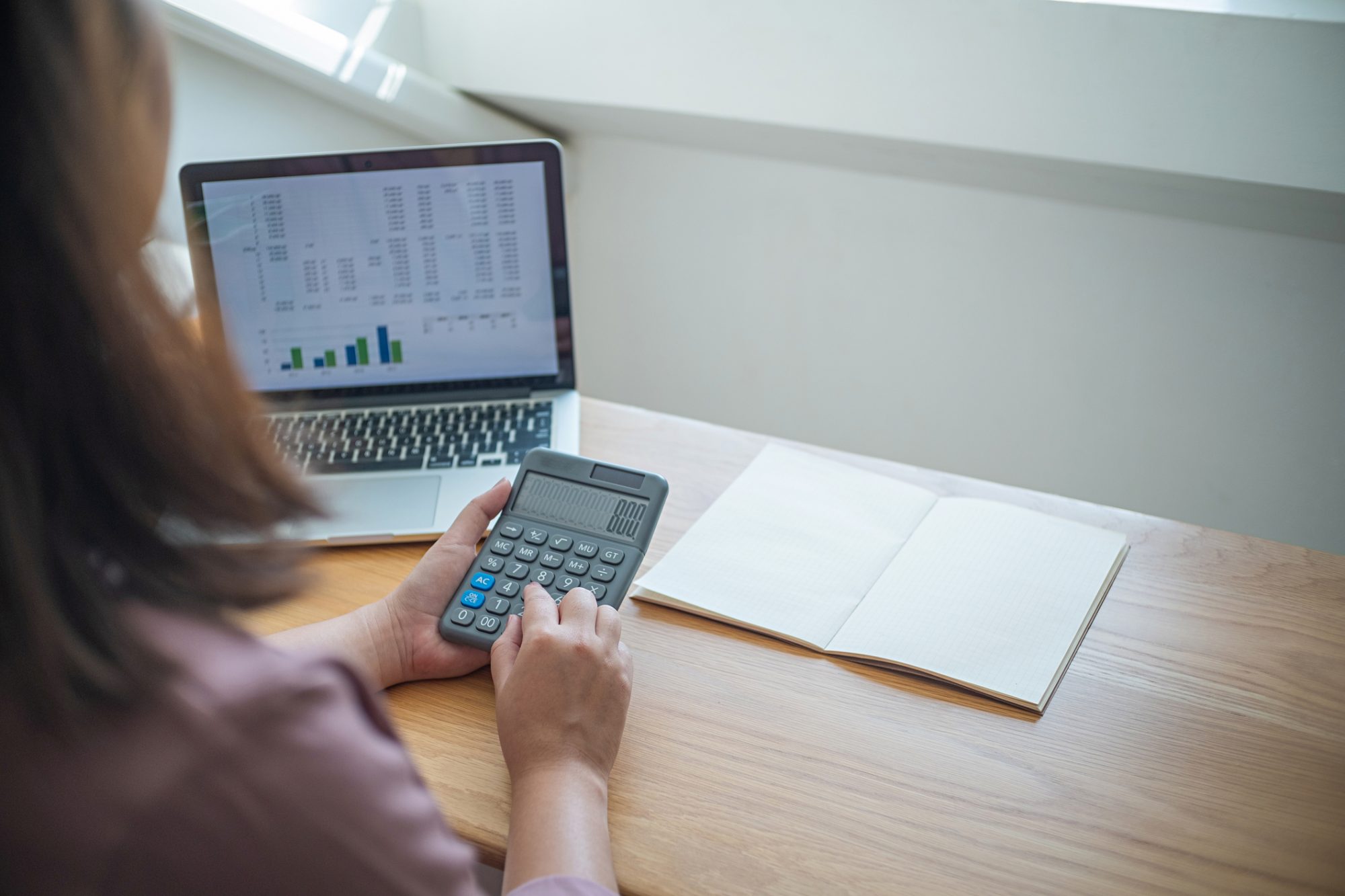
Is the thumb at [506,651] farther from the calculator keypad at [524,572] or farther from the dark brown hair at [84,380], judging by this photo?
the dark brown hair at [84,380]

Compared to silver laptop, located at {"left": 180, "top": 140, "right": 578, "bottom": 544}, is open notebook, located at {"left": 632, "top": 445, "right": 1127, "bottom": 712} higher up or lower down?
lower down

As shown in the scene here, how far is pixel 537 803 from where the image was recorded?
593mm

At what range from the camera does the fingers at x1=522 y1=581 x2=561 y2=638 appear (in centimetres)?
69

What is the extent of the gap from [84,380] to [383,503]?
551 millimetres

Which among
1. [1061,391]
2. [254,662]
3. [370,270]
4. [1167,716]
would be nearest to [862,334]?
[1061,391]

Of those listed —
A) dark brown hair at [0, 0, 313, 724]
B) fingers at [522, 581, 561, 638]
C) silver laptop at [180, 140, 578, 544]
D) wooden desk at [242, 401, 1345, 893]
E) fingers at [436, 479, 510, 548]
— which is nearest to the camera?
dark brown hair at [0, 0, 313, 724]

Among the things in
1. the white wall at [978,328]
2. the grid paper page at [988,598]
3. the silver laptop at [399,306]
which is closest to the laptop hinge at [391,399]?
the silver laptop at [399,306]

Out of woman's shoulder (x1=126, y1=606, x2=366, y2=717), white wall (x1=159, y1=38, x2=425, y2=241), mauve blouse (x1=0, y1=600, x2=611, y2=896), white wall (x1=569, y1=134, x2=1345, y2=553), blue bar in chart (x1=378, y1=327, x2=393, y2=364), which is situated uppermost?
white wall (x1=159, y1=38, x2=425, y2=241)

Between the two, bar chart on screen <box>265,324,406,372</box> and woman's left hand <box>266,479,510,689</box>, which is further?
bar chart on screen <box>265,324,406,372</box>

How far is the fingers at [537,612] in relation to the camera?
69 centimetres

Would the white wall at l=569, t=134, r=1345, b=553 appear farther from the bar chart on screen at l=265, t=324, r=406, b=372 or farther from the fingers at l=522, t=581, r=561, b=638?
the fingers at l=522, t=581, r=561, b=638

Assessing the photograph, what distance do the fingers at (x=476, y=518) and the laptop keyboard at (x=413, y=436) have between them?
0.44 ft

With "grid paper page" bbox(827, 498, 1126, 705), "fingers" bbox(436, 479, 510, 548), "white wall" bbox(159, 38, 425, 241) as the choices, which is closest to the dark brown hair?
"fingers" bbox(436, 479, 510, 548)

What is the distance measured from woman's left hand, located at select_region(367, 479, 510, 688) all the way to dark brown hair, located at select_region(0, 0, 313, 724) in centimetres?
34
